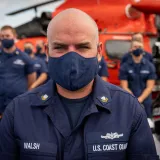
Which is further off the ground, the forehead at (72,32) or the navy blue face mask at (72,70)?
the forehead at (72,32)

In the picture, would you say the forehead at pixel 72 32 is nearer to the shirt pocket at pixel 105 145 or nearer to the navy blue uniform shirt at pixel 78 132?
the navy blue uniform shirt at pixel 78 132

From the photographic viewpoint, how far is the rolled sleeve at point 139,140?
2.07 metres

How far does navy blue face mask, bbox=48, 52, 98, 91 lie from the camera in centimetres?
201

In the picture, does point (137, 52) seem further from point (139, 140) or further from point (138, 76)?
point (139, 140)

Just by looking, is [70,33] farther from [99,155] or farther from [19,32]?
[19,32]

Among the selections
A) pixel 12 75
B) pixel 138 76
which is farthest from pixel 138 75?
pixel 12 75

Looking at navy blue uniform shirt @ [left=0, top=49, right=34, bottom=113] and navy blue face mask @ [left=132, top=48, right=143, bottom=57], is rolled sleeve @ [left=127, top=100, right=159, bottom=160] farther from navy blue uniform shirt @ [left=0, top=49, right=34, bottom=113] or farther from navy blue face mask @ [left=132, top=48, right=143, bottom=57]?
navy blue face mask @ [left=132, top=48, right=143, bottom=57]

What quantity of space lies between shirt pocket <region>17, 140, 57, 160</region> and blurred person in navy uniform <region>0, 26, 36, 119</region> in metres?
3.28

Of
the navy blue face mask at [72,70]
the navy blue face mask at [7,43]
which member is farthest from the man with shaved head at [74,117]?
the navy blue face mask at [7,43]

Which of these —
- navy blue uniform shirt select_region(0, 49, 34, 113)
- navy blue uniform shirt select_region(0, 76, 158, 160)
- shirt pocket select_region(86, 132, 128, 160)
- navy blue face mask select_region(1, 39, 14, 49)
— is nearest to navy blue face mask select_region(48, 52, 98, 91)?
navy blue uniform shirt select_region(0, 76, 158, 160)

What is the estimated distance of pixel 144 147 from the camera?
6.88ft

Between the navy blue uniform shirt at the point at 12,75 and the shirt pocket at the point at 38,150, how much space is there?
10.7ft

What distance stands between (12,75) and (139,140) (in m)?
3.57

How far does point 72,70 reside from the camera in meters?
2.03
